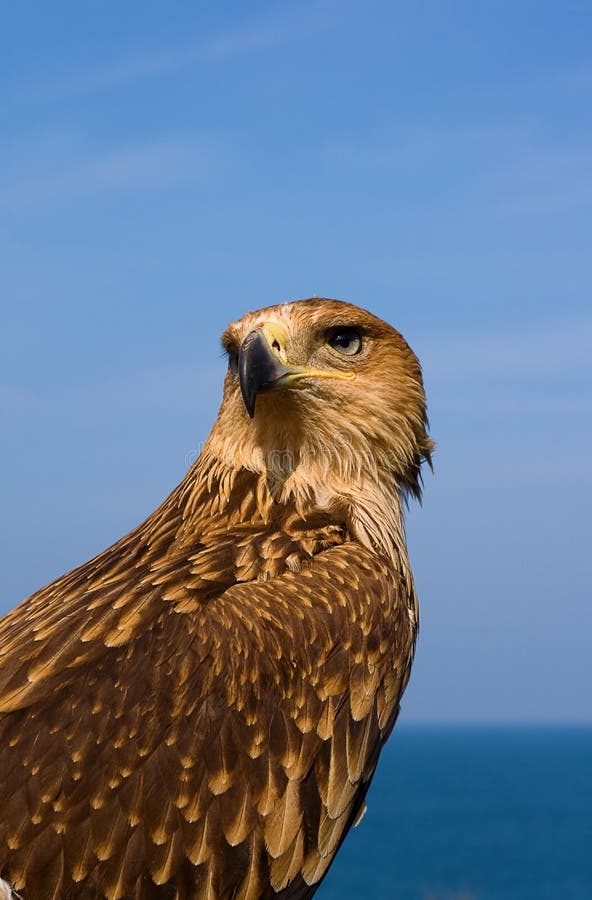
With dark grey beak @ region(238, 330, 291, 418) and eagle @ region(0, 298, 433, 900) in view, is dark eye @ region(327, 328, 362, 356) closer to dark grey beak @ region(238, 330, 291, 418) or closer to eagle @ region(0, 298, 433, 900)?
eagle @ region(0, 298, 433, 900)

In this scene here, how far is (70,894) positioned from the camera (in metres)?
5.21

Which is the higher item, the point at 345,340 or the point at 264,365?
A: the point at 345,340

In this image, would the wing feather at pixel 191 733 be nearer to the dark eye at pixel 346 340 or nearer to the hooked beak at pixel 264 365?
the hooked beak at pixel 264 365

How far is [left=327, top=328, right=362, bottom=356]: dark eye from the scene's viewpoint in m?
6.79

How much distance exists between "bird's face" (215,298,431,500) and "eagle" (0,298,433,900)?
12 mm

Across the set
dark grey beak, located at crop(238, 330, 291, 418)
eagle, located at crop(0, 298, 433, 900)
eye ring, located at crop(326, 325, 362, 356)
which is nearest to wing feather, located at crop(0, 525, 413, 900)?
eagle, located at crop(0, 298, 433, 900)

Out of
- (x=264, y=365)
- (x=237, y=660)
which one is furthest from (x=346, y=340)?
(x=237, y=660)

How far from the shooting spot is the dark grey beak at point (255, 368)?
249 inches

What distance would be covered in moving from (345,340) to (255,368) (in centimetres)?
69

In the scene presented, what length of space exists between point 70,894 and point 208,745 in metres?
0.78

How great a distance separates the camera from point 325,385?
6.68m

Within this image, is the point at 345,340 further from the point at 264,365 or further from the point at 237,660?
the point at 237,660

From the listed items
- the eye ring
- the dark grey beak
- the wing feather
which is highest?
the eye ring

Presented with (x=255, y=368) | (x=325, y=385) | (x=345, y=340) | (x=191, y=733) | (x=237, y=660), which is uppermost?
(x=345, y=340)
